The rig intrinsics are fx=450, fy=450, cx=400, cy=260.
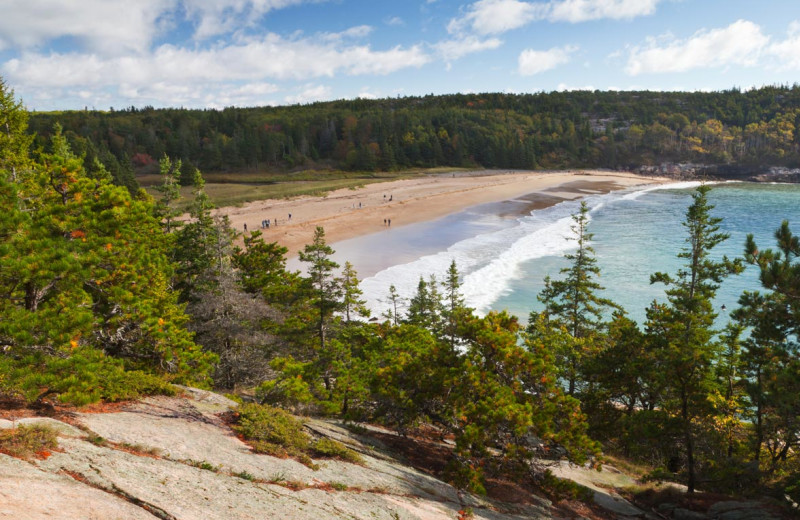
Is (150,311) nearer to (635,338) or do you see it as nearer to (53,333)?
(53,333)

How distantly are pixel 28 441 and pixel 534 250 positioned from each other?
44.5 meters

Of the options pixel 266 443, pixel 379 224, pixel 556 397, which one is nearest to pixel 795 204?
pixel 379 224

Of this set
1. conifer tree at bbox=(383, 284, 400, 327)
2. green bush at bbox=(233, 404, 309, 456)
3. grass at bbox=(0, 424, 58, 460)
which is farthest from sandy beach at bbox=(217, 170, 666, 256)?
grass at bbox=(0, 424, 58, 460)

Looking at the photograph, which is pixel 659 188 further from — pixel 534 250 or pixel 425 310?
pixel 425 310

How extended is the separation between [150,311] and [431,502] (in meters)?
8.39

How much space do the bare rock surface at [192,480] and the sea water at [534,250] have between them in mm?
18462

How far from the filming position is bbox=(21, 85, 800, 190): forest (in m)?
134

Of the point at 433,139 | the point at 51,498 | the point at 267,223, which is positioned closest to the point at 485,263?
the point at 267,223

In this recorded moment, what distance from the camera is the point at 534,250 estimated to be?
46.3 m

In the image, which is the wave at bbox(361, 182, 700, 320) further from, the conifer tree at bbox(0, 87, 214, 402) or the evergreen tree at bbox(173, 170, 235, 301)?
the conifer tree at bbox(0, 87, 214, 402)

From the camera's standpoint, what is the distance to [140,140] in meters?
142

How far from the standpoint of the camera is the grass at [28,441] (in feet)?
19.5

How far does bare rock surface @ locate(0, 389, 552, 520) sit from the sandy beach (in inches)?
1351

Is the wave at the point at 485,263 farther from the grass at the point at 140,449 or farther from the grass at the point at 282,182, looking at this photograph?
the grass at the point at 282,182
